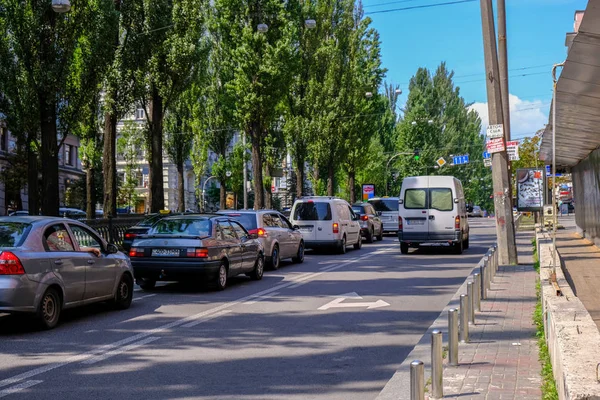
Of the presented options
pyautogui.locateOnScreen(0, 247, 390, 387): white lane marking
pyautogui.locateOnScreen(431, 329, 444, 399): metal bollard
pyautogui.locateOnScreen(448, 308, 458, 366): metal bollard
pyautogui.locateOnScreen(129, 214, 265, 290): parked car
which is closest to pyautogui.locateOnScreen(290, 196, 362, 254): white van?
pyautogui.locateOnScreen(129, 214, 265, 290): parked car

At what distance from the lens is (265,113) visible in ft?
117

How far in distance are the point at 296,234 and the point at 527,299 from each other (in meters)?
10.6

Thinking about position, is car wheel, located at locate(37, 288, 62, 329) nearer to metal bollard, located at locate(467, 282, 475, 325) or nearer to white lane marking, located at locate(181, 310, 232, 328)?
white lane marking, located at locate(181, 310, 232, 328)

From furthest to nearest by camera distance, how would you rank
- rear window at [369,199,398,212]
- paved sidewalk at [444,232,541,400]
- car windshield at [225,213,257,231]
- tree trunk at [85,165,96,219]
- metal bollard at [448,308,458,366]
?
rear window at [369,199,398,212] < tree trunk at [85,165,96,219] < car windshield at [225,213,257,231] < metal bollard at [448,308,458,366] < paved sidewalk at [444,232,541,400]

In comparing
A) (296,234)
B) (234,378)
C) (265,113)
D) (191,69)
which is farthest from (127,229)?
(234,378)

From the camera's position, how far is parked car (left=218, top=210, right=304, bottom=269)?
762 inches

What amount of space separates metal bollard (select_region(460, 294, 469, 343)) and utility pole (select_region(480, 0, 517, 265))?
1035 cm

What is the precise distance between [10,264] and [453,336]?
5.42m

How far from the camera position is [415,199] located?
24.7m

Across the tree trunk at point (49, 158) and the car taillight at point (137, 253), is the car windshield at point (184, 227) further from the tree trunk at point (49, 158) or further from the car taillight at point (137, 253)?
the tree trunk at point (49, 158)

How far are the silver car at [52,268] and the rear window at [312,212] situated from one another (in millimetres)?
14084

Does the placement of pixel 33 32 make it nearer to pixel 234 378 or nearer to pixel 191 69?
pixel 191 69

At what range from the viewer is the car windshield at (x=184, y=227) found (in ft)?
47.8

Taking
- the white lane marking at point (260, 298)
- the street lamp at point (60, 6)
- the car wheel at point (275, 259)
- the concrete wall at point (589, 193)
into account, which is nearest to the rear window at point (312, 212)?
the car wheel at point (275, 259)
